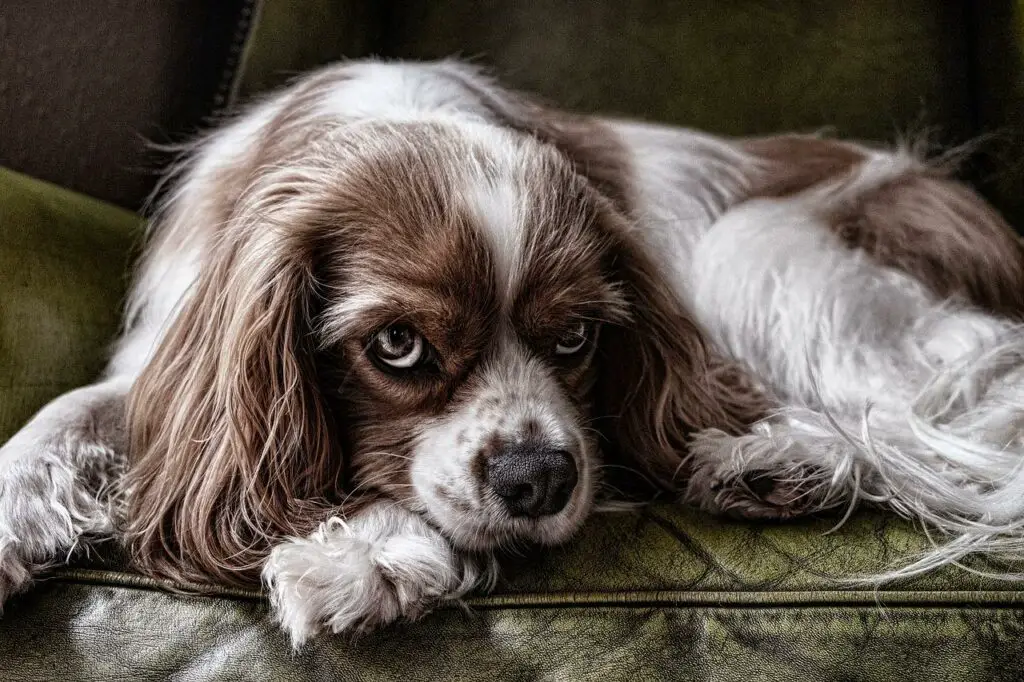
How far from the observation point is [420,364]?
1.54 meters

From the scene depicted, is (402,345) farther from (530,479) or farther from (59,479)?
(59,479)

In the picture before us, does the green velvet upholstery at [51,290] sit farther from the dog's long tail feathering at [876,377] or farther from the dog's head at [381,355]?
the dog's long tail feathering at [876,377]

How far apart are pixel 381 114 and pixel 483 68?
0.69 m

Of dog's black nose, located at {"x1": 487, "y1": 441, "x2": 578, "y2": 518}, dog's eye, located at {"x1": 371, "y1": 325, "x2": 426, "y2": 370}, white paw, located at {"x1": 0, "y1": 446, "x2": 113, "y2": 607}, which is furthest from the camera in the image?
dog's eye, located at {"x1": 371, "y1": 325, "x2": 426, "y2": 370}

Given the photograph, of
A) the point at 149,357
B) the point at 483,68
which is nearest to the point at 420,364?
the point at 149,357

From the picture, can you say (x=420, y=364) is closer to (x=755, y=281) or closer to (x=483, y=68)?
(x=755, y=281)

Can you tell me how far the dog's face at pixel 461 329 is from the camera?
1437 mm

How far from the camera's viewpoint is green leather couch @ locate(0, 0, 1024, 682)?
45.5 inches

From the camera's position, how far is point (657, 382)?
6.25ft

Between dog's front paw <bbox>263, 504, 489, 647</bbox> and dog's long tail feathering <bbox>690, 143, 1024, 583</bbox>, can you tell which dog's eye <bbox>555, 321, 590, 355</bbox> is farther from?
dog's front paw <bbox>263, 504, 489, 647</bbox>

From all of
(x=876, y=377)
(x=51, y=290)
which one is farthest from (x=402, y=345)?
(x=876, y=377)

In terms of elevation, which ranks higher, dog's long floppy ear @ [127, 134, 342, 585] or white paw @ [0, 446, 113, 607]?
dog's long floppy ear @ [127, 134, 342, 585]

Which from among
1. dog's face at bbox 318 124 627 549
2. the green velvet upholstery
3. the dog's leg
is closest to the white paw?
the dog's leg

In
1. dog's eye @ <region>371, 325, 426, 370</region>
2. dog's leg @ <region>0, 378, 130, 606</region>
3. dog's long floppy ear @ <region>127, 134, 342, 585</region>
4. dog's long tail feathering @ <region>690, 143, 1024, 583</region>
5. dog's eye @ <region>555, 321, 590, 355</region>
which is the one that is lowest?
dog's leg @ <region>0, 378, 130, 606</region>
